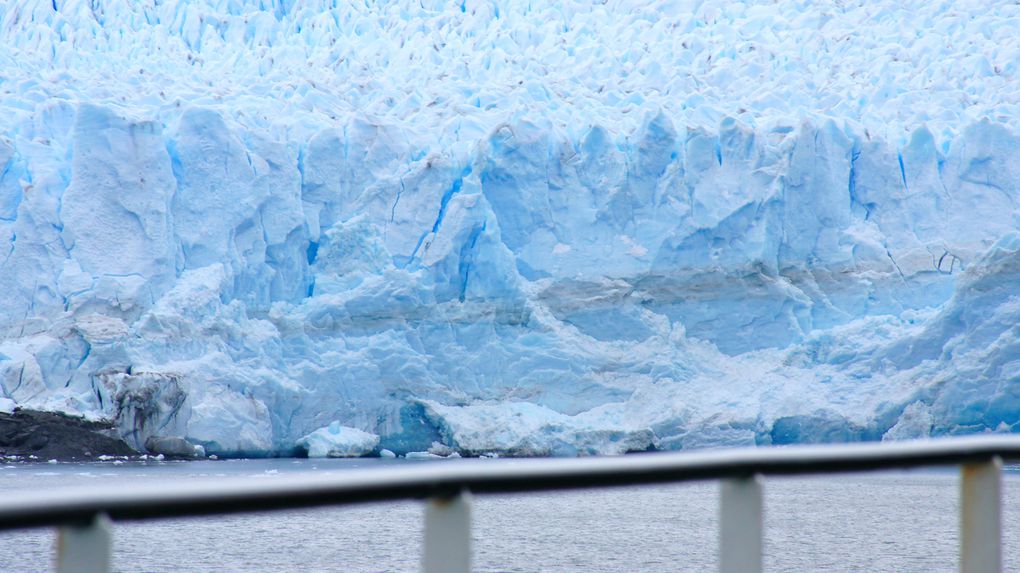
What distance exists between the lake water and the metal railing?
1261 mm

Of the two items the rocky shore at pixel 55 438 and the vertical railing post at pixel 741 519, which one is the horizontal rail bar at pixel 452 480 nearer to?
the vertical railing post at pixel 741 519

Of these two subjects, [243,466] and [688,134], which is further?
[688,134]

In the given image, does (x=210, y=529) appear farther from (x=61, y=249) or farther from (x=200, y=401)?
(x=61, y=249)

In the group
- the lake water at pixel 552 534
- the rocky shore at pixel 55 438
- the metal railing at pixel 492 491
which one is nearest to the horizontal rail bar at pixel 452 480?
the metal railing at pixel 492 491

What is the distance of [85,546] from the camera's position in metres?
0.72

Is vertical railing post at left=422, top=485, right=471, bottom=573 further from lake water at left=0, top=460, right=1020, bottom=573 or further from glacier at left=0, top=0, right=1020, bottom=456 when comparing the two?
glacier at left=0, top=0, right=1020, bottom=456

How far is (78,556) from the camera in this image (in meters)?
0.72

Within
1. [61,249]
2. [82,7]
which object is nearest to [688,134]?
[61,249]

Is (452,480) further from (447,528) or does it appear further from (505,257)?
(505,257)

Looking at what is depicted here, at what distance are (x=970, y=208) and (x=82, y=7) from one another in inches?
443

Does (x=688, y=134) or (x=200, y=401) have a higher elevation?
(x=688, y=134)

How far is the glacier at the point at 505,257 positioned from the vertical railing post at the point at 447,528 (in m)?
11.5

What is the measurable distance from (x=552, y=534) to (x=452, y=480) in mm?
6008

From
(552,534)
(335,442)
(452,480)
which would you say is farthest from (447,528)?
(335,442)
